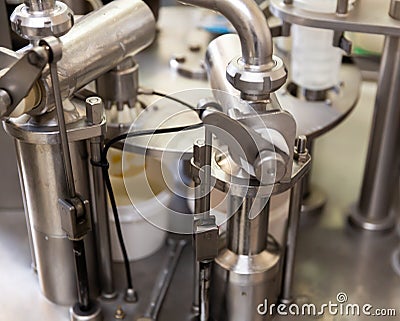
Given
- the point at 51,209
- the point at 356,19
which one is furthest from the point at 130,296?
the point at 356,19

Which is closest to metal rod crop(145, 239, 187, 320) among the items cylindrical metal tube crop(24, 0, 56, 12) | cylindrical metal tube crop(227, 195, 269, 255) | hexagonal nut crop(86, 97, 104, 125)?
cylindrical metal tube crop(227, 195, 269, 255)

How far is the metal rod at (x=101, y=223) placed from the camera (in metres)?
0.60

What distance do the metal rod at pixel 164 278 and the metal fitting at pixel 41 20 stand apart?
11.9 inches

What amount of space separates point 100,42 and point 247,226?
22cm

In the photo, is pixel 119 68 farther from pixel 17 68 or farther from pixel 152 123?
pixel 17 68

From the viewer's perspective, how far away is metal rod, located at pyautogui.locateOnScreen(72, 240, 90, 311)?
605 millimetres

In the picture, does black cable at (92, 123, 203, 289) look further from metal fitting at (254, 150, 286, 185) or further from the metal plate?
the metal plate

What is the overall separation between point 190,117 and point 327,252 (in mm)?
240

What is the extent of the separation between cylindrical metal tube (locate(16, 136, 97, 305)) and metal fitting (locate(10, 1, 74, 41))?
3.4 inches

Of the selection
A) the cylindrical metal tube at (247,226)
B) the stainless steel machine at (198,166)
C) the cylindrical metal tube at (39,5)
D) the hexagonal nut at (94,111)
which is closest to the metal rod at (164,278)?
the stainless steel machine at (198,166)

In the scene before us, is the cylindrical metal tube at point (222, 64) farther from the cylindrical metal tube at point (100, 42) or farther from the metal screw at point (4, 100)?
the metal screw at point (4, 100)

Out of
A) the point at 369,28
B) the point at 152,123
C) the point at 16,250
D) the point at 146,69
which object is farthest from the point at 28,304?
the point at 369,28

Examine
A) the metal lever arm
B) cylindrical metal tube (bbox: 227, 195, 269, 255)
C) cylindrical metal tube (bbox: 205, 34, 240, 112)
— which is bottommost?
cylindrical metal tube (bbox: 227, 195, 269, 255)

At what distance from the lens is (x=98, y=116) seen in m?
0.58
